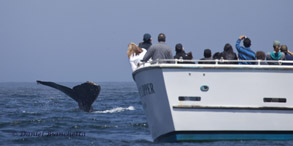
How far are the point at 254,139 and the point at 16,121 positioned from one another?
13.9 m

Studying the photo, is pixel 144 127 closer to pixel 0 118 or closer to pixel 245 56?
pixel 0 118

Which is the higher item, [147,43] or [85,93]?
[147,43]

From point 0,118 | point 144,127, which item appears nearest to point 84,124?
point 144,127

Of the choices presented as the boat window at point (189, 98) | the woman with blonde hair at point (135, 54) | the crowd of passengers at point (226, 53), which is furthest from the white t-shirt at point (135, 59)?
the boat window at point (189, 98)

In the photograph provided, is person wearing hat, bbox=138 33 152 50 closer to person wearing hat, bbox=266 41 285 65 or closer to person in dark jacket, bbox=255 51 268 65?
person in dark jacket, bbox=255 51 268 65

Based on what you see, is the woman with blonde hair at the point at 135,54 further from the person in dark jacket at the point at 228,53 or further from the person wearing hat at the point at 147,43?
the person in dark jacket at the point at 228,53

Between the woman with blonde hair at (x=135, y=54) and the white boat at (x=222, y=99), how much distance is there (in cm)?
187

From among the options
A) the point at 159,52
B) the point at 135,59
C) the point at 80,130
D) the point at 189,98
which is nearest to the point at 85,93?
the point at 80,130

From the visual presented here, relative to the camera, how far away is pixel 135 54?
17.5 metres

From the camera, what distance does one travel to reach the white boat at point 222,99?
15.0m

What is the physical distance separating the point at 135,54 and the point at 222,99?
3293mm

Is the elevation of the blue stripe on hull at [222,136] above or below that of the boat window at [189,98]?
below

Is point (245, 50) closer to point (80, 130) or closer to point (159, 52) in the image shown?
point (159, 52)

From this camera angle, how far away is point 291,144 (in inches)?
601
